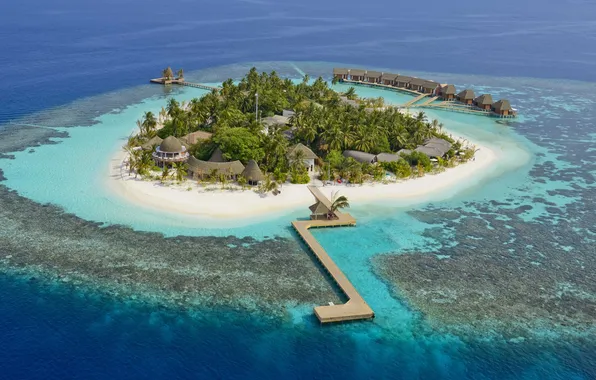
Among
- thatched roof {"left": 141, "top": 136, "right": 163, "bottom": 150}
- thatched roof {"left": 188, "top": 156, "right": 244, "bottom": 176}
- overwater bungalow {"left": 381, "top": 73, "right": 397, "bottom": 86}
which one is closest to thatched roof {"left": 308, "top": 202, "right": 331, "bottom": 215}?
thatched roof {"left": 188, "top": 156, "right": 244, "bottom": 176}

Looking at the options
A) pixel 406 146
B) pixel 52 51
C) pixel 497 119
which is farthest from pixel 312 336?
pixel 52 51

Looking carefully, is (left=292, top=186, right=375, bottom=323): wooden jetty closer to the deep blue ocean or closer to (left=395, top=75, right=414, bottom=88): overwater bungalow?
the deep blue ocean

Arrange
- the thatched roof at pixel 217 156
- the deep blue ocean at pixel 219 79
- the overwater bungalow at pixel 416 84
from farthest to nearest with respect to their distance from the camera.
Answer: the overwater bungalow at pixel 416 84 → the thatched roof at pixel 217 156 → the deep blue ocean at pixel 219 79

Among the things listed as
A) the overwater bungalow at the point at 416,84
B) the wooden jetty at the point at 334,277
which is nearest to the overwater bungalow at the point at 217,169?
the wooden jetty at the point at 334,277

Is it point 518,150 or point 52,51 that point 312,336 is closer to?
point 518,150

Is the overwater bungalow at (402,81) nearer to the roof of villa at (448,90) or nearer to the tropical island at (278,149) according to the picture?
the roof of villa at (448,90)

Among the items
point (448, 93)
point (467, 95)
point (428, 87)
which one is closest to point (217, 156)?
point (467, 95)

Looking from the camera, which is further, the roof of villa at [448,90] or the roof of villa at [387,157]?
the roof of villa at [448,90]
